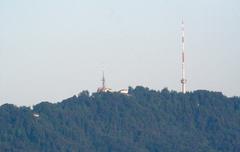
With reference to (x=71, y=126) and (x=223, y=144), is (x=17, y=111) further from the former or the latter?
(x=223, y=144)

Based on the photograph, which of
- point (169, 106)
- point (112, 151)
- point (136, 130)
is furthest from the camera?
point (169, 106)

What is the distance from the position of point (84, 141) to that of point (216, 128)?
15131mm

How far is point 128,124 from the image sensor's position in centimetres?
13212

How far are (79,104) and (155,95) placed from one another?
28.5 feet

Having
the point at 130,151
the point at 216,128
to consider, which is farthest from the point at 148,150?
the point at 216,128

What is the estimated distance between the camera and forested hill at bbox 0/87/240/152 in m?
123

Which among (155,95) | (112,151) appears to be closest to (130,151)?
(112,151)

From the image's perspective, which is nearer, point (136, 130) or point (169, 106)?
point (136, 130)

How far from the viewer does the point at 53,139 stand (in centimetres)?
12244

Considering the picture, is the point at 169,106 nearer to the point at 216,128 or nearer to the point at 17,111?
the point at 216,128

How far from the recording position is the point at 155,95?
140625 mm

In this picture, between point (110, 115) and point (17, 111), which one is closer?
point (17, 111)

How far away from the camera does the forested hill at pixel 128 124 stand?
404 ft

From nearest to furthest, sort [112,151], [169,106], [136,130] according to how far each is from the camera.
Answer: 1. [112,151]
2. [136,130]
3. [169,106]
